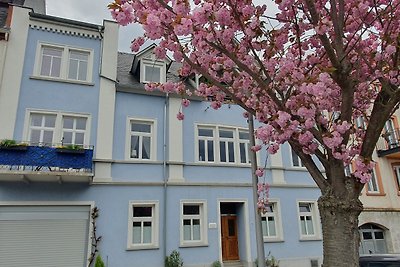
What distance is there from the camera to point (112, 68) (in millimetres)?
12719

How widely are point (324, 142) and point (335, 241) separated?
123 centimetres

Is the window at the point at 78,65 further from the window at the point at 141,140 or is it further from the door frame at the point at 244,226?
the door frame at the point at 244,226

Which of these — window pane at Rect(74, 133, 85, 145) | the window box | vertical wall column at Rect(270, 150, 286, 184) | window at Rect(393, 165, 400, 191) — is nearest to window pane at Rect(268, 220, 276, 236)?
vertical wall column at Rect(270, 150, 286, 184)

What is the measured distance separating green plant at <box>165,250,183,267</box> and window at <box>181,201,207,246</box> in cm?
47

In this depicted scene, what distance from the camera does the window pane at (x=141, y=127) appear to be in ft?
42.0

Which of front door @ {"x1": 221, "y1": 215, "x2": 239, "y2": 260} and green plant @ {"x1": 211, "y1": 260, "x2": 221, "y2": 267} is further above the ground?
front door @ {"x1": 221, "y1": 215, "x2": 239, "y2": 260}

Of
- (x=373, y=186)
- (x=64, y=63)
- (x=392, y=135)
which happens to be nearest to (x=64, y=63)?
(x=64, y=63)

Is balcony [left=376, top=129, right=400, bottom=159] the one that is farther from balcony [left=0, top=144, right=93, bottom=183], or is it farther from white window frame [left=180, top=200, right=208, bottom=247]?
balcony [left=0, top=144, right=93, bottom=183]

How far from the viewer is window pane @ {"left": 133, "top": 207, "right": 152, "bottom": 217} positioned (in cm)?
1191

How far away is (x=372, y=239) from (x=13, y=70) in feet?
57.0

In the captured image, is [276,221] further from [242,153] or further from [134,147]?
[134,147]

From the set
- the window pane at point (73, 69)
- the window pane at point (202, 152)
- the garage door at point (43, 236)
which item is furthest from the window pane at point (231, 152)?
the window pane at point (73, 69)

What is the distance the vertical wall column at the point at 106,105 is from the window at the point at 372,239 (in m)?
12.6

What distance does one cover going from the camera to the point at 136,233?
38.0 ft
